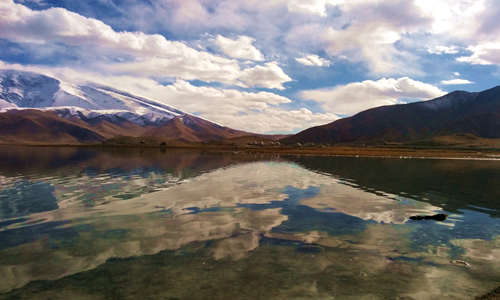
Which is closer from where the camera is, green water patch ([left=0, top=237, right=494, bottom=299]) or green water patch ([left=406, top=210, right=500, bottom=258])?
green water patch ([left=0, top=237, right=494, bottom=299])

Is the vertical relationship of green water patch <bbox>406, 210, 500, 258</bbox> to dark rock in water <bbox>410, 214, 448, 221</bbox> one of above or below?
below

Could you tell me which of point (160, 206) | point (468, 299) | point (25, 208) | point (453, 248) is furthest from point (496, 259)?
point (25, 208)

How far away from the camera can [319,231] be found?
17.2 m

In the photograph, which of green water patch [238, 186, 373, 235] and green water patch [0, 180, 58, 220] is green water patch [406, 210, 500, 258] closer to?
green water patch [238, 186, 373, 235]

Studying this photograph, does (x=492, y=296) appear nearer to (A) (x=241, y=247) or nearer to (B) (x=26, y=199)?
(A) (x=241, y=247)

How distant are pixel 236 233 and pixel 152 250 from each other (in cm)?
473

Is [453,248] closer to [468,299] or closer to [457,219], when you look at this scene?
[468,299]

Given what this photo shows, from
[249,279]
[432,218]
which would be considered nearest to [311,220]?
[432,218]

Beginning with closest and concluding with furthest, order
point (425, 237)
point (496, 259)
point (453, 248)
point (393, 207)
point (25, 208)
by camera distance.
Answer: point (496, 259) < point (453, 248) < point (425, 237) < point (25, 208) < point (393, 207)

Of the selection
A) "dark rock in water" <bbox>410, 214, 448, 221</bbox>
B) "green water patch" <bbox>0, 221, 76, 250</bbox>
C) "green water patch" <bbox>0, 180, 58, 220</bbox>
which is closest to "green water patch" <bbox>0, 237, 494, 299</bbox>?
"green water patch" <bbox>0, 221, 76, 250</bbox>

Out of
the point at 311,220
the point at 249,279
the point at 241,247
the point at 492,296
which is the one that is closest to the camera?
the point at 492,296

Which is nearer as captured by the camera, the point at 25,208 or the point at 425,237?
the point at 425,237

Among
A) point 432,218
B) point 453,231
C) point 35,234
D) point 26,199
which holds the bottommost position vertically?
point 453,231

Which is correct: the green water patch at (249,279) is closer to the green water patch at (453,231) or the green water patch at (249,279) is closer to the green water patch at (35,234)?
the green water patch at (453,231)
